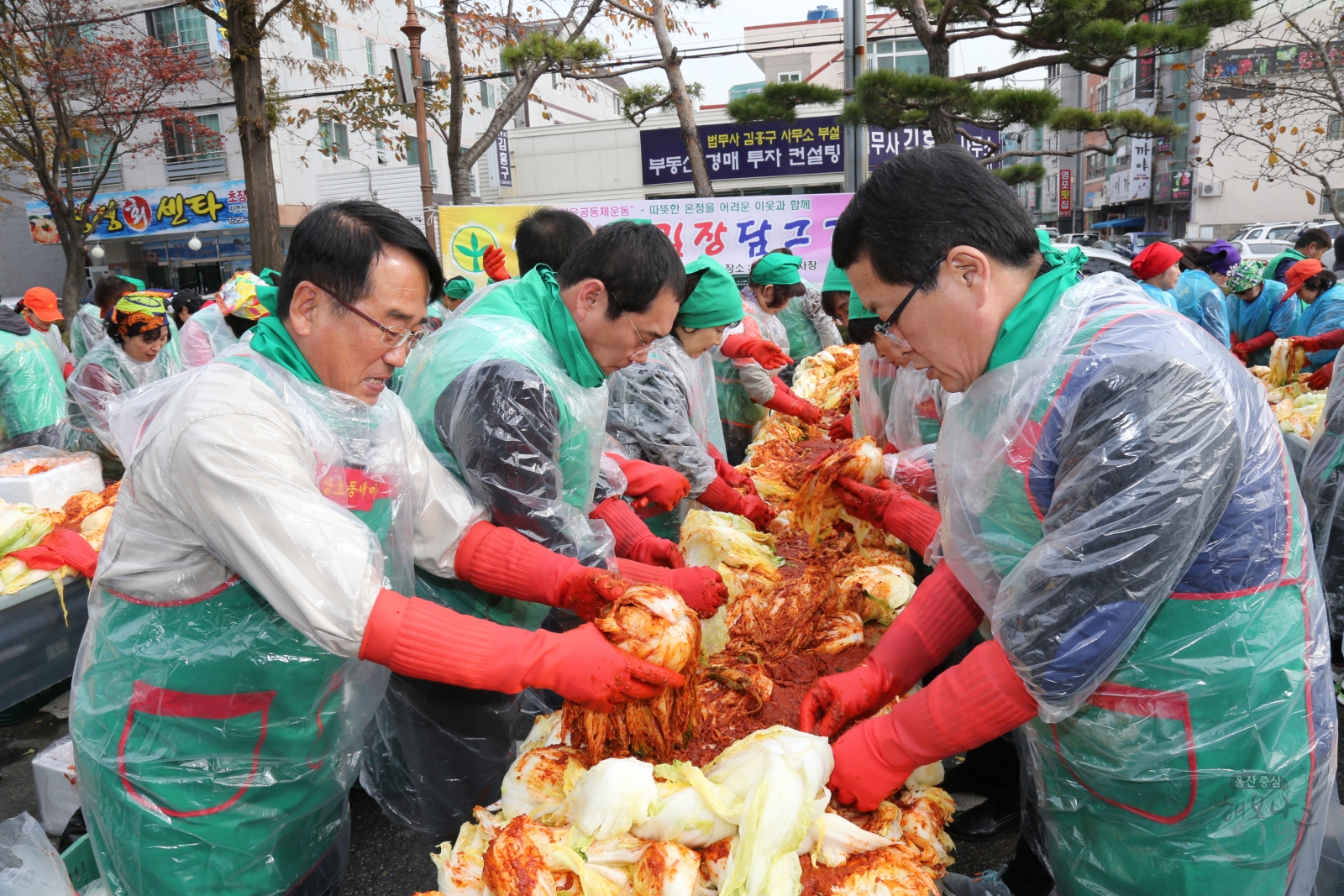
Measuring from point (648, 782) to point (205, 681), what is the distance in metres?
0.92

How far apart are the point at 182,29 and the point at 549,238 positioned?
25.8 metres

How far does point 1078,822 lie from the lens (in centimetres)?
159

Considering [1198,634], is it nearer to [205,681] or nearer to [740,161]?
[205,681]

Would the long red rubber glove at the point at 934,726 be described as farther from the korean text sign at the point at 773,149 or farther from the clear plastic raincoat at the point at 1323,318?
the korean text sign at the point at 773,149

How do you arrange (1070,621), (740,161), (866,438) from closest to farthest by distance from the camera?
(1070,621) < (866,438) < (740,161)

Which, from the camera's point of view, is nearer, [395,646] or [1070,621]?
[1070,621]

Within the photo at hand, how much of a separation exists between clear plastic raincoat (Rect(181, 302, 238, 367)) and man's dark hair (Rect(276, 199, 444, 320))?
4453 mm

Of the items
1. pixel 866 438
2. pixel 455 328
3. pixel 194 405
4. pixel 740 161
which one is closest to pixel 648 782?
pixel 194 405

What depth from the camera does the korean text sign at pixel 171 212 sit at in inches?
942

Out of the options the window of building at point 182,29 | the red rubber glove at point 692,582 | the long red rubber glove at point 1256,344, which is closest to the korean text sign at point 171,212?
the window of building at point 182,29

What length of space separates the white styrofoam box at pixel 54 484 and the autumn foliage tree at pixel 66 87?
12.2 metres

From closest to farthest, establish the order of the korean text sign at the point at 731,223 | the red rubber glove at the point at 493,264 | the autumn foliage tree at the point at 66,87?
the red rubber glove at the point at 493,264
the korean text sign at the point at 731,223
the autumn foliage tree at the point at 66,87

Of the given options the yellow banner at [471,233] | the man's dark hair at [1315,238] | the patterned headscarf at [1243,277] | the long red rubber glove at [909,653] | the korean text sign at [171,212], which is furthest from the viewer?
the korean text sign at [171,212]

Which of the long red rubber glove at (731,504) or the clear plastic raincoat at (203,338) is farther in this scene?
the clear plastic raincoat at (203,338)
